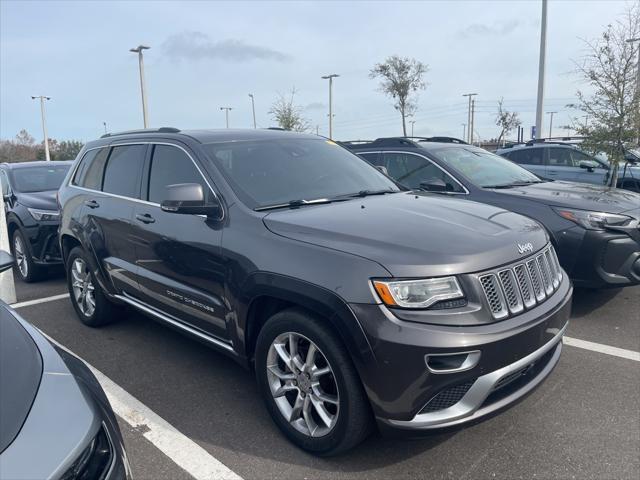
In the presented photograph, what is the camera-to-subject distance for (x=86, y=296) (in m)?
5.08

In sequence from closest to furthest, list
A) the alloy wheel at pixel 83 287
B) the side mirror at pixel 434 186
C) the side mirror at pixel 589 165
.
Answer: the alloy wheel at pixel 83 287 → the side mirror at pixel 434 186 → the side mirror at pixel 589 165

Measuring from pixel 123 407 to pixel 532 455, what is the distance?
102 inches

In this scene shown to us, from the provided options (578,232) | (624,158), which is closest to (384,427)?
(578,232)

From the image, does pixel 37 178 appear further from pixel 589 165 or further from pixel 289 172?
pixel 589 165

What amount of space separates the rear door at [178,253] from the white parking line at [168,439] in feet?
2.09

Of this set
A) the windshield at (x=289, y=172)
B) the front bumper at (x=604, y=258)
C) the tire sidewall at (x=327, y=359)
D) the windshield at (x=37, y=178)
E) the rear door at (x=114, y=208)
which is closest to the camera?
the tire sidewall at (x=327, y=359)

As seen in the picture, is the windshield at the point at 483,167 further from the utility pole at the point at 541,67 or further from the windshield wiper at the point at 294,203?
the utility pole at the point at 541,67

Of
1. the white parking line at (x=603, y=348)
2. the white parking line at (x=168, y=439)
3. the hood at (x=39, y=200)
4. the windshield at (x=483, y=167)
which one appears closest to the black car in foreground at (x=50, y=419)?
the white parking line at (x=168, y=439)

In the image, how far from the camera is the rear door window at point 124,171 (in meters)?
4.27

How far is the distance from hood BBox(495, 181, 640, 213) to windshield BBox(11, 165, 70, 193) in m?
6.62

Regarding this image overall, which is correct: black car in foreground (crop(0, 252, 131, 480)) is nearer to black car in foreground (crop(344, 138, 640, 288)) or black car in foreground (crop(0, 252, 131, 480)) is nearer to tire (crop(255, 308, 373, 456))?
tire (crop(255, 308, 373, 456))

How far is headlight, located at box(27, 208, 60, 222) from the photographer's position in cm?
673

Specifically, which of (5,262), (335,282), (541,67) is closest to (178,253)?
(5,262)

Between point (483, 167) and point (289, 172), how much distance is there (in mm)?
3298
